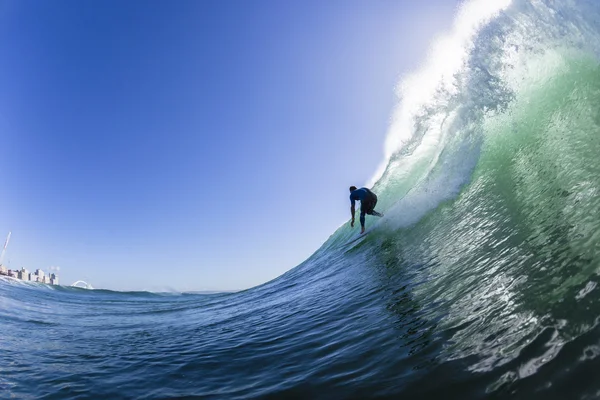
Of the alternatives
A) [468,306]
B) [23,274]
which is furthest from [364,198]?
[23,274]

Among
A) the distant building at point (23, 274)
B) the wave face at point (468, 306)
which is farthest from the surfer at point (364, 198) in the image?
the distant building at point (23, 274)

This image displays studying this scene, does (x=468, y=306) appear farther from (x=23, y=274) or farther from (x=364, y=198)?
(x=23, y=274)

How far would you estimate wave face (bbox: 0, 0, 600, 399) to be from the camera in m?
2.11

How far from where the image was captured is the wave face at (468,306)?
6.93 feet

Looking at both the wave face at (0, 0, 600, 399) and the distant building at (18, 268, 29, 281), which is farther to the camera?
the distant building at (18, 268, 29, 281)

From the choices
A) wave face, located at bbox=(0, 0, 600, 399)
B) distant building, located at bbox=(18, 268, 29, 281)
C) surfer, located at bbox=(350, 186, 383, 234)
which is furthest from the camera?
distant building, located at bbox=(18, 268, 29, 281)

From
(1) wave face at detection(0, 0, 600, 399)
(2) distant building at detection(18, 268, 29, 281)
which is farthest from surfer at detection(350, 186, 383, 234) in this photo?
(2) distant building at detection(18, 268, 29, 281)

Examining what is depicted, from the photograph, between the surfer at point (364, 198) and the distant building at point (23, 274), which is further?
the distant building at point (23, 274)

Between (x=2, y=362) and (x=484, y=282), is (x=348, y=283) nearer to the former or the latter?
(x=484, y=282)

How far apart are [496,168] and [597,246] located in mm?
5396

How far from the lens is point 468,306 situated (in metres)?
3.09

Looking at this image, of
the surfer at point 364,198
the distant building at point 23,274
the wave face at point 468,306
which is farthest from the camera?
the distant building at point 23,274

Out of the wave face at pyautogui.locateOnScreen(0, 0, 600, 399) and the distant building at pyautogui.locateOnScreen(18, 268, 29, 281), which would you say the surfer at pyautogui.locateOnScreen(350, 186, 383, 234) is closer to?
the wave face at pyautogui.locateOnScreen(0, 0, 600, 399)

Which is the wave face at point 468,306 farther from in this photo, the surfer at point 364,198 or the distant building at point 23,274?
the distant building at point 23,274
